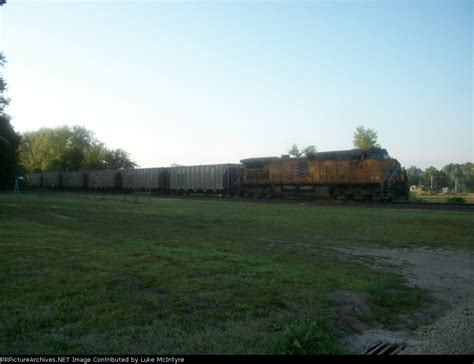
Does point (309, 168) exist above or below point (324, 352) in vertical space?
above

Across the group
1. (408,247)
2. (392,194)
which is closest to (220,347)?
(408,247)

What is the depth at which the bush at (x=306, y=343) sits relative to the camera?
432cm

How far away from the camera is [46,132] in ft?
376

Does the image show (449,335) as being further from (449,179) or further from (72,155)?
(449,179)

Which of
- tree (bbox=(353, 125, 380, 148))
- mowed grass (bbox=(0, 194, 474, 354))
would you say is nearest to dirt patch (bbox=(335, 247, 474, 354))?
mowed grass (bbox=(0, 194, 474, 354))

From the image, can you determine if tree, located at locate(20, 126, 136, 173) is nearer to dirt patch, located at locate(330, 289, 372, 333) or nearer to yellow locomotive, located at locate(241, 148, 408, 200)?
yellow locomotive, located at locate(241, 148, 408, 200)

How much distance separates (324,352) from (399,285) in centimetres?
374

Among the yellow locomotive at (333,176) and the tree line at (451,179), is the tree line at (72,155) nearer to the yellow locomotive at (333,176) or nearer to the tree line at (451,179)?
the tree line at (451,179)

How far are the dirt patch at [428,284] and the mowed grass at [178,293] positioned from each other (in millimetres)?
302

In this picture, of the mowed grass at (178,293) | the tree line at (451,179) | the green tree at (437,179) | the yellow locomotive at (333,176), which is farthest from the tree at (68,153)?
the mowed grass at (178,293)

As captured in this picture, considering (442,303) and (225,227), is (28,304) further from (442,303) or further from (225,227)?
(225,227)

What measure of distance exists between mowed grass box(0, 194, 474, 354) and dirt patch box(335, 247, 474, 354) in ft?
0.99

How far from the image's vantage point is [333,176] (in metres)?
31.4

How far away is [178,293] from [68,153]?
107644 millimetres
